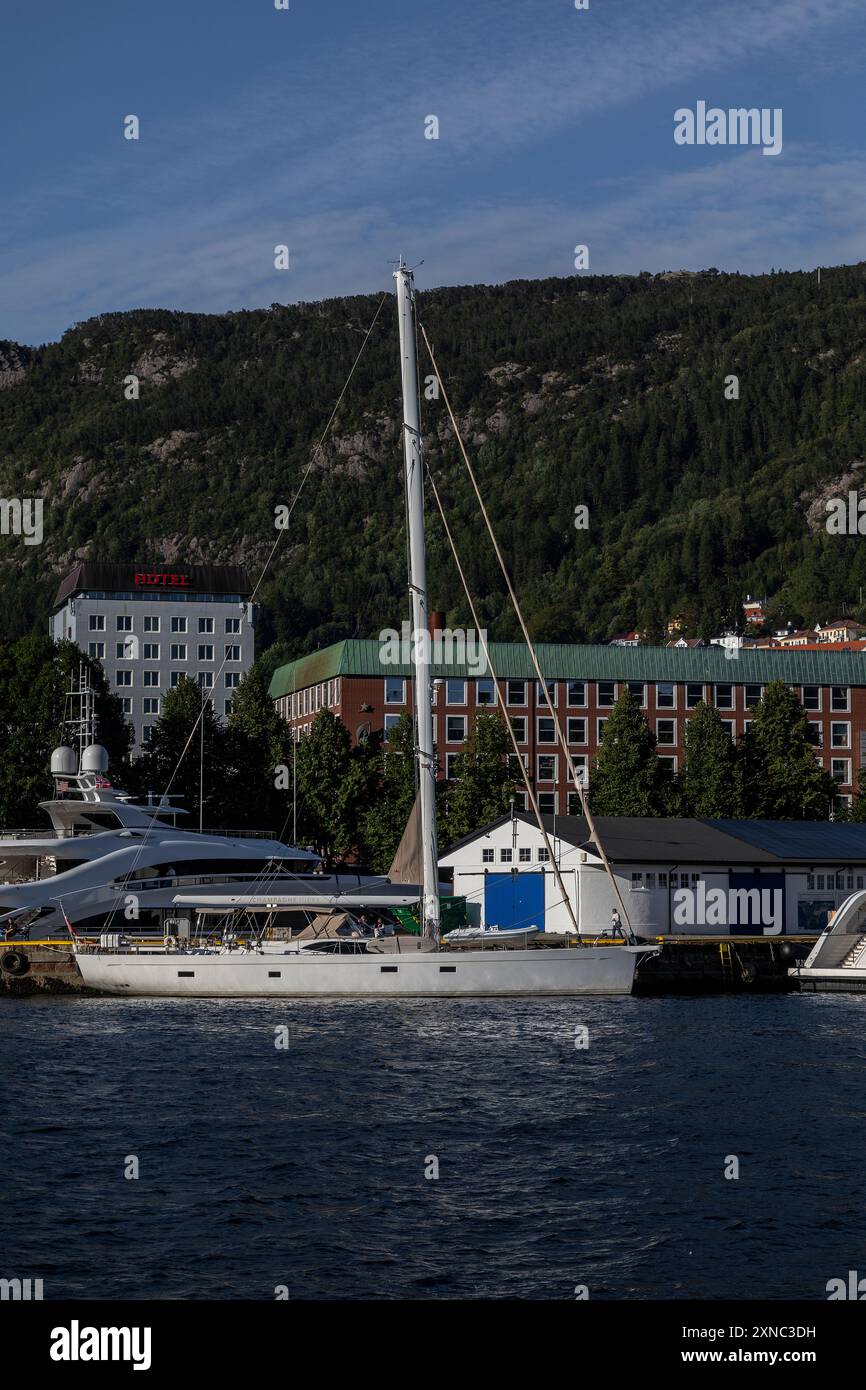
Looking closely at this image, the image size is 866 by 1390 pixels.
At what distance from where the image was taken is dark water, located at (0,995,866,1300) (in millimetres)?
24562

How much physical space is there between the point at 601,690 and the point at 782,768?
158 feet

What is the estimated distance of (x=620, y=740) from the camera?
12312 cm

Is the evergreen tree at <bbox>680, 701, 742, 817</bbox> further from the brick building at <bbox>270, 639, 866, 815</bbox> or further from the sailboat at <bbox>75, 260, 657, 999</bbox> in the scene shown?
the sailboat at <bbox>75, 260, 657, 999</bbox>

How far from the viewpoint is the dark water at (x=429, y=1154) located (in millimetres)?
24562

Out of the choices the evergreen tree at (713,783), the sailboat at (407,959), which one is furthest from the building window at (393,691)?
the sailboat at (407,959)

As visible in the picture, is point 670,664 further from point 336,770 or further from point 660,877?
point 660,877

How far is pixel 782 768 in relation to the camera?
122500 millimetres

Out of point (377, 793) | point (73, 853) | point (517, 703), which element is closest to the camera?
point (73, 853)

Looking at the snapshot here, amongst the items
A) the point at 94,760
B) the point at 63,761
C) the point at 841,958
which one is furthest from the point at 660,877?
the point at 63,761

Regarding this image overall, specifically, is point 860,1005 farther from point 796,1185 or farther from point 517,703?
point 517,703

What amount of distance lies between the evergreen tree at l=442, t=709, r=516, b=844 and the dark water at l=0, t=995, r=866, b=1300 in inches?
2126
